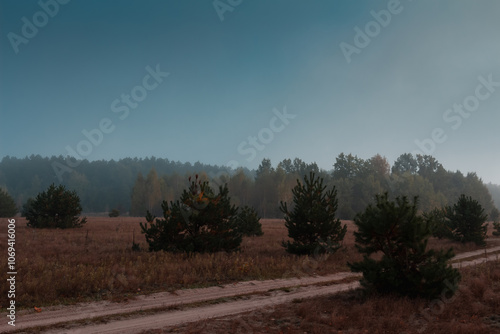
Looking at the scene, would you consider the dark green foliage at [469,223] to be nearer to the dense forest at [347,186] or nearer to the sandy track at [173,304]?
the sandy track at [173,304]

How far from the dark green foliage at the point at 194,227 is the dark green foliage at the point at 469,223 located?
842 inches

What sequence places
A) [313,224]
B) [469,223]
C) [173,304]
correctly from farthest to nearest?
[469,223]
[313,224]
[173,304]

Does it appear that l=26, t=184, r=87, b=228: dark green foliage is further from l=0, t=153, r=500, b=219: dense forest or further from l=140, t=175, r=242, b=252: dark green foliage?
l=0, t=153, r=500, b=219: dense forest

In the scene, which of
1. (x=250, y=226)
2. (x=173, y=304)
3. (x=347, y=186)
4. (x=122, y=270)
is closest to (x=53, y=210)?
(x=250, y=226)

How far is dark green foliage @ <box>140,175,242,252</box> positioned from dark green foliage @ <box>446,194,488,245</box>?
842 inches

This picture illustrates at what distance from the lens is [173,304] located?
9.99 meters

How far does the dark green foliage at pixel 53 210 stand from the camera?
102ft

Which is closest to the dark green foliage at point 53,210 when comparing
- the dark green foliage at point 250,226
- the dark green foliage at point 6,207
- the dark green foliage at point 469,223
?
the dark green foliage at point 250,226

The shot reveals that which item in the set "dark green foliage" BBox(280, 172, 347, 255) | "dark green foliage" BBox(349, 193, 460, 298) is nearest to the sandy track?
"dark green foliage" BBox(349, 193, 460, 298)

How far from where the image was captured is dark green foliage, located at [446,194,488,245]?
26.9 metres

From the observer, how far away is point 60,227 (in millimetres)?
31547

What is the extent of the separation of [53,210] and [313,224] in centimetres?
2708

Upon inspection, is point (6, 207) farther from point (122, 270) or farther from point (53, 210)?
point (122, 270)

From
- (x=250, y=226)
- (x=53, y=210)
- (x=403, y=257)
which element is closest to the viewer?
(x=403, y=257)
